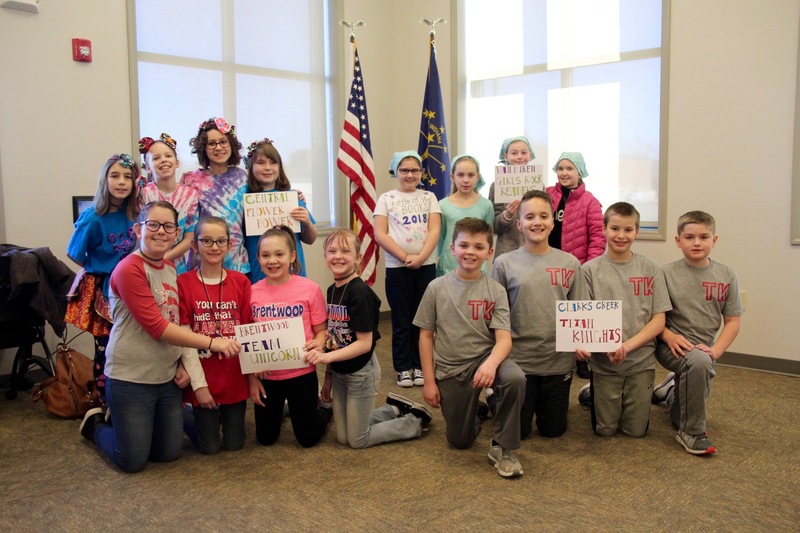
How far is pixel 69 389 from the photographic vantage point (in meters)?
3.62

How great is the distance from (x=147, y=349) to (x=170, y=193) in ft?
2.98

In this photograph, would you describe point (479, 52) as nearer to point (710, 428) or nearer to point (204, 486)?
point (710, 428)

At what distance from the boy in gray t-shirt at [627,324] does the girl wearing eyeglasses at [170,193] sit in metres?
1.96

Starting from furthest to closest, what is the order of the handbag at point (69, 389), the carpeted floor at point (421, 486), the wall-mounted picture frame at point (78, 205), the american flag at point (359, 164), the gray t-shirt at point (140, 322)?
the american flag at point (359, 164) < the wall-mounted picture frame at point (78, 205) < the handbag at point (69, 389) < the gray t-shirt at point (140, 322) < the carpeted floor at point (421, 486)

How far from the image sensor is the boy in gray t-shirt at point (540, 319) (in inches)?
124

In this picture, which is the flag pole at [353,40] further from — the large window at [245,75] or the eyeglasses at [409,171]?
the eyeglasses at [409,171]

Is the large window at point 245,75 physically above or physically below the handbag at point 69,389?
above

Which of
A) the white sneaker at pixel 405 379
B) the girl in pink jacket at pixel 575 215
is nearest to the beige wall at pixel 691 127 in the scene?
the girl in pink jacket at pixel 575 215

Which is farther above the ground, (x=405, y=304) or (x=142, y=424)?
(x=405, y=304)

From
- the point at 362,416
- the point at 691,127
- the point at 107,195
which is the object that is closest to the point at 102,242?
the point at 107,195

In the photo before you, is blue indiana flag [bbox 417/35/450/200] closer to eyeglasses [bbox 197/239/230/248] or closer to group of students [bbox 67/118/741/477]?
group of students [bbox 67/118/741/477]

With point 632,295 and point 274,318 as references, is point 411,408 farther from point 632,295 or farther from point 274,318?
point 632,295

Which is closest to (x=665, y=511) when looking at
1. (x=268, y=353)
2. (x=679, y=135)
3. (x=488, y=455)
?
(x=488, y=455)

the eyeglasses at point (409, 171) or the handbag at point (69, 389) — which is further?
the eyeglasses at point (409, 171)
